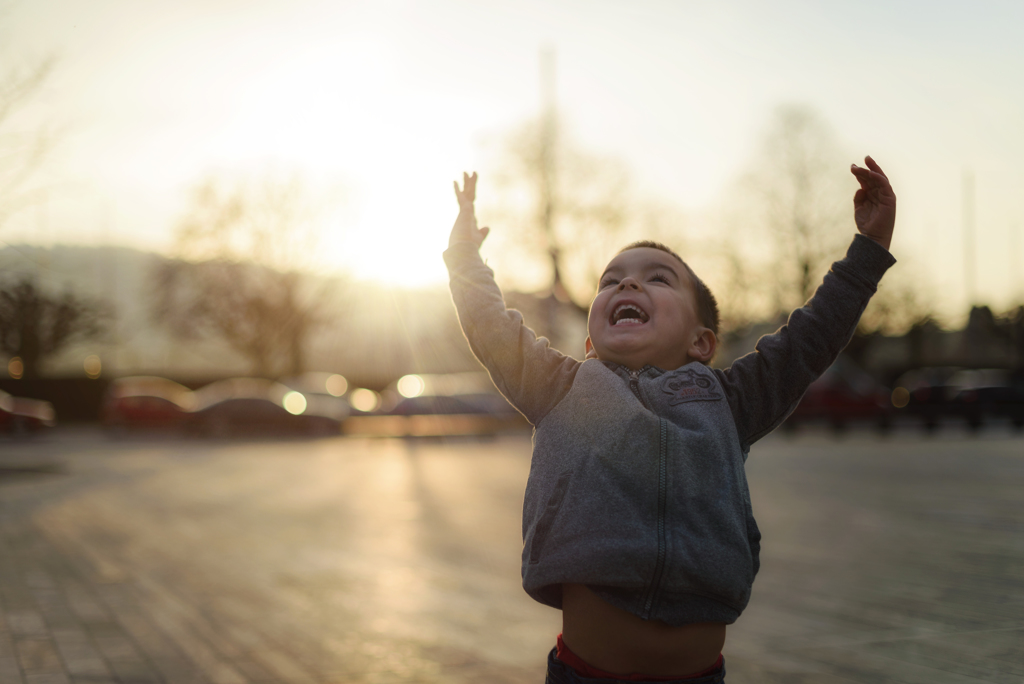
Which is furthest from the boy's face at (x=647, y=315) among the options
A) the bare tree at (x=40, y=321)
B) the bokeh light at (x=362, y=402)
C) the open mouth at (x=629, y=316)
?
the bokeh light at (x=362, y=402)

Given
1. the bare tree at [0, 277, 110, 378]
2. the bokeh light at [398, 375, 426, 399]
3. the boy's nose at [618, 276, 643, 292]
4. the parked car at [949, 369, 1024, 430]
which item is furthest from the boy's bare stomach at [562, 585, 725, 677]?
the parked car at [949, 369, 1024, 430]

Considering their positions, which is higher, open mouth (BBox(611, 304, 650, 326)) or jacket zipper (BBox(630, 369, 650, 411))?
open mouth (BBox(611, 304, 650, 326))

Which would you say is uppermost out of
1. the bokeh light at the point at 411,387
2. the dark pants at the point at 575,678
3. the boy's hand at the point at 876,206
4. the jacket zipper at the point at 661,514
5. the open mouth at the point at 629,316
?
the boy's hand at the point at 876,206

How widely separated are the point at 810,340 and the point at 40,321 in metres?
9.10

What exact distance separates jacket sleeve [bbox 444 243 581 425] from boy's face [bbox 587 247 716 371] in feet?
0.35

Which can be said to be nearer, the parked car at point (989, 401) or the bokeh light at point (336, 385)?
the parked car at point (989, 401)

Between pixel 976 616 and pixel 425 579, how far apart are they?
387 centimetres

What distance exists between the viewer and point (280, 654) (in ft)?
15.7

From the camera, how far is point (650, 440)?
178 cm

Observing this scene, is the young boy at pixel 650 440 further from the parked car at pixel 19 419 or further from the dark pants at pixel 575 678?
the parked car at pixel 19 419

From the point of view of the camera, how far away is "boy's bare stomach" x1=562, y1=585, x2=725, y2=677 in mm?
1808

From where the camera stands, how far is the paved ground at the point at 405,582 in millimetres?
4598

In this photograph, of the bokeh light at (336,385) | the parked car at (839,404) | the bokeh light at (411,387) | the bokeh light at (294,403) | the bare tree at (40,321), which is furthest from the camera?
Answer: the bokeh light at (336,385)

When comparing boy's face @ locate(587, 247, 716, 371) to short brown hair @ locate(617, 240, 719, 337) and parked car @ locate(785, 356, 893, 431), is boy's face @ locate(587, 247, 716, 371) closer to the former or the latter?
short brown hair @ locate(617, 240, 719, 337)
